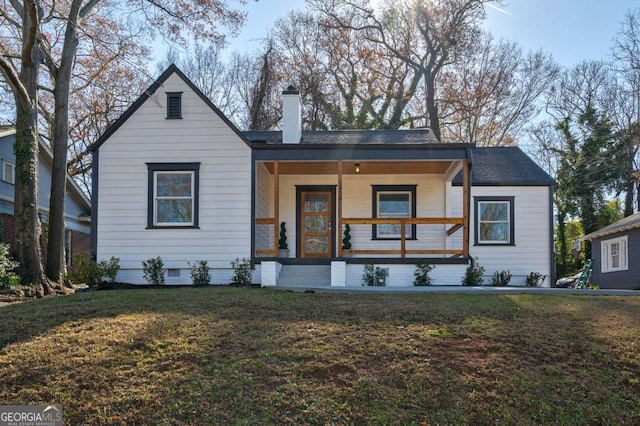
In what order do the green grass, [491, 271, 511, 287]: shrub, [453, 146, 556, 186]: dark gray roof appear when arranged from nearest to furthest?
the green grass, [491, 271, 511, 287]: shrub, [453, 146, 556, 186]: dark gray roof

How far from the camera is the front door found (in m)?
15.6

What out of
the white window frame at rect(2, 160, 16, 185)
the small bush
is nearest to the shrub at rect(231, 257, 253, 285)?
the small bush

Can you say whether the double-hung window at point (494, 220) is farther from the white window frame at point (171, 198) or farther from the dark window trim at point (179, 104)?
the dark window trim at point (179, 104)

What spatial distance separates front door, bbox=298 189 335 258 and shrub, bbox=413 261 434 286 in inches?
123

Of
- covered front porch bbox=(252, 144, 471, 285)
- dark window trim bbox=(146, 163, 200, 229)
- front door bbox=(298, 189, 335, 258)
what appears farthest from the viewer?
front door bbox=(298, 189, 335, 258)

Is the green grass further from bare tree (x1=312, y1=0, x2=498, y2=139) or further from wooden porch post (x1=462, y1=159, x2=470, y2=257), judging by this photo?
bare tree (x1=312, y1=0, x2=498, y2=139)

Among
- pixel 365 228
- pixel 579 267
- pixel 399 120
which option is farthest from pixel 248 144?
pixel 579 267

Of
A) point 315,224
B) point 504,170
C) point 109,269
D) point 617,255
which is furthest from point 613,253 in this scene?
point 109,269

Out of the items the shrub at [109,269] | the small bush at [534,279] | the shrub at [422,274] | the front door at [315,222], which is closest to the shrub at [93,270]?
the shrub at [109,269]

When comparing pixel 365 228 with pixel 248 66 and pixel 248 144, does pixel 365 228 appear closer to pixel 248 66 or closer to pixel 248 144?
pixel 248 144

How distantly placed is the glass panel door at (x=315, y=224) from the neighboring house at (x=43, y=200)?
6.52 m

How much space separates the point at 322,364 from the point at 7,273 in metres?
8.72

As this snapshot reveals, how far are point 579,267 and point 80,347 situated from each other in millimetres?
29453

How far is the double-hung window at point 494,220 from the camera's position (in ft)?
51.3
